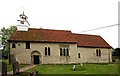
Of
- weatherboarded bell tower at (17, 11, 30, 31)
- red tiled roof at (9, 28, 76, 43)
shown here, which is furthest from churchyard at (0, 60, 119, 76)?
weatherboarded bell tower at (17, 11, 30, 31)

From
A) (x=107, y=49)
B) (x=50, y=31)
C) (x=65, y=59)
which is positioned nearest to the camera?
(x=65, y=59)

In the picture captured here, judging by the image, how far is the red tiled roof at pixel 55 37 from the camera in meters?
46.5

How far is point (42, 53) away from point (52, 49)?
6.73 feet

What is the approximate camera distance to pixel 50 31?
5078 cm

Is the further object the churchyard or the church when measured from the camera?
the church

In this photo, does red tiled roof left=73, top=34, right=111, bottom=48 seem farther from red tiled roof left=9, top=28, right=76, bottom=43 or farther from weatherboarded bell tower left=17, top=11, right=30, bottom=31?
weatherboarded bell tower left=17, top=11, right=30, bottom=31

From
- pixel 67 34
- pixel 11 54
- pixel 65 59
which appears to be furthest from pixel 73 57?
pixel 11 54

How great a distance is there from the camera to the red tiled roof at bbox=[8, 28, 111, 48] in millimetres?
46500

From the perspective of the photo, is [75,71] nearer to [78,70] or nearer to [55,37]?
[78,70]

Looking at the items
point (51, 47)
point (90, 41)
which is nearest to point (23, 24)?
point (51, 47)

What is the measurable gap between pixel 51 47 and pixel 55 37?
2443 millimetres

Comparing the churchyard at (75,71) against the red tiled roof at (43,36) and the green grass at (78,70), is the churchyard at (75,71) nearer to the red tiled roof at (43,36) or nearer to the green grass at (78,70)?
the green grass at (78,70)

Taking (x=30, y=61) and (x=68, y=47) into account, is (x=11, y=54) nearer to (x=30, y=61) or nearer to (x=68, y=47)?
(x=30, y=61)

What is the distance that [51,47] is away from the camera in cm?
4694
